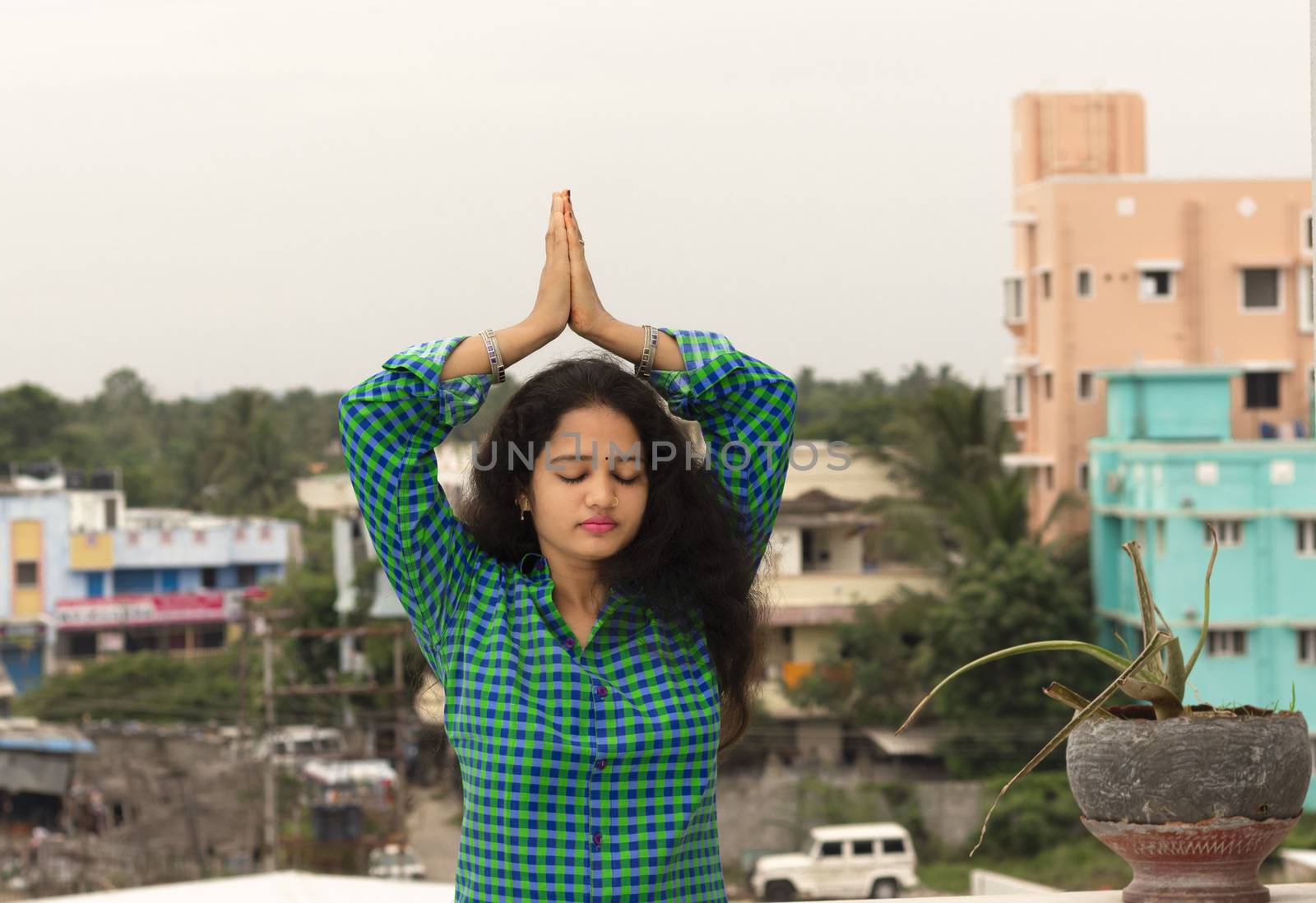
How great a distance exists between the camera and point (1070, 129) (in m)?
17.2

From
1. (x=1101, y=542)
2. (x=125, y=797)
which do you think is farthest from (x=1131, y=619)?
(x=125, y=797)

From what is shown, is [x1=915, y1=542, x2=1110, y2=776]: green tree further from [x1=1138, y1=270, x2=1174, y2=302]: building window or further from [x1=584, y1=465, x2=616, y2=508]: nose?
[x1=584, y1=465, x2=616, y2=508]: nose

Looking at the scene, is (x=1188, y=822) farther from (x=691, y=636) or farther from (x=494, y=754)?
(x=494, y=754)

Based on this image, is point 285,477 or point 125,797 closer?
point 125,797

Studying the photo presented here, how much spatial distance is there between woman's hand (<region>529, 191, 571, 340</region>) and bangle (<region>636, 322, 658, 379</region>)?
0.06 meters

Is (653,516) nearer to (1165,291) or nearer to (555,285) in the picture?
(555,285)

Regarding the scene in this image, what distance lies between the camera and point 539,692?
3.67ft

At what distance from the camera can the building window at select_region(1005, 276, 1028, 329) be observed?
56.4 ft

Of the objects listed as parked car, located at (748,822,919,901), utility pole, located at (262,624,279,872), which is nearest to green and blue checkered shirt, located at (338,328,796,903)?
utility pole, located at (262,624,279,872)

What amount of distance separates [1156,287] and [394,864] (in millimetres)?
8776

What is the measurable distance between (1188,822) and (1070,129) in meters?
16.5

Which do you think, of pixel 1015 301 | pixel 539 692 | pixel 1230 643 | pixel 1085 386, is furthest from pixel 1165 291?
pixel 539 692

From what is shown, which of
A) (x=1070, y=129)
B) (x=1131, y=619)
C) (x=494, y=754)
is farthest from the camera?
(x=1070, y=129)

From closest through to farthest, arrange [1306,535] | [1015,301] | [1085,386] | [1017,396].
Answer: [1306,535] < [1085,386] < [1015,301] < [1017,396]
